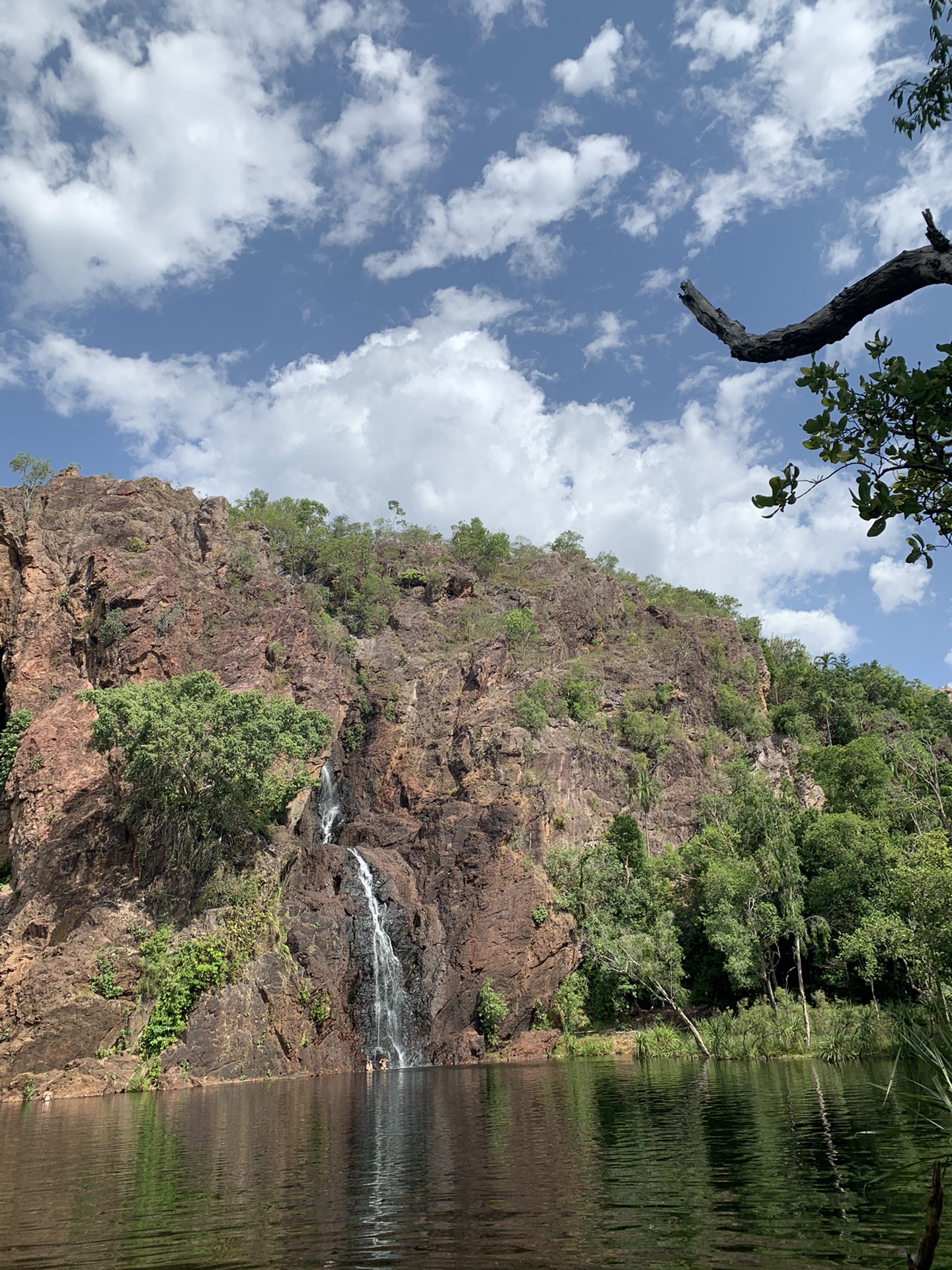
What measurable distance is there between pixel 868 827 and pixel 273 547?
2399 inches

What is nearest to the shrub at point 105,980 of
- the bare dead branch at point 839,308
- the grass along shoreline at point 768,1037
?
the grass along shoreline at point 768,1037

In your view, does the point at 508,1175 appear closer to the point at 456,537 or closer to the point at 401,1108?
the point at 401,1108

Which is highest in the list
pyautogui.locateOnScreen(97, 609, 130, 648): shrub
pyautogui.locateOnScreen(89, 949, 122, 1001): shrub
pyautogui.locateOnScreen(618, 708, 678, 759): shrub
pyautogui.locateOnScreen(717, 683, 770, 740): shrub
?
pyautogui.locateOnScreen(97, 609, 130, 648): shrub

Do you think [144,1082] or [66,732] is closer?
[144,1082]

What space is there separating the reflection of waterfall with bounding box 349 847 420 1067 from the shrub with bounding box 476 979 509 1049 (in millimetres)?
3995

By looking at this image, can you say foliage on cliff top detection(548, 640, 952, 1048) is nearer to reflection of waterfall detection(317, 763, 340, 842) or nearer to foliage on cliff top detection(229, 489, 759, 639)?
reflection of waterfall detection(317, 763, 340, 842)

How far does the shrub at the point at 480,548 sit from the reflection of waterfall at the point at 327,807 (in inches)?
1581

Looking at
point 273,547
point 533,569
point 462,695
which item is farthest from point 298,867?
point 533,569

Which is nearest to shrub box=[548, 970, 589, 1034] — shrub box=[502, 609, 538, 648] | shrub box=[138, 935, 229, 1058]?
shrub box=[138, 935, 229, 1058]

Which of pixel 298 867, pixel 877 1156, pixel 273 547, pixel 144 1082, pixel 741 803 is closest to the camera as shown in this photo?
pixel 877 1156

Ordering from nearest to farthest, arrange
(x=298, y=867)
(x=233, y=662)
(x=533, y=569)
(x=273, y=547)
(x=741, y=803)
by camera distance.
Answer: (x=741, y=803)
(x=298, y=867)
(x=233, y=662)
(x=273, y=547)
(x=533, y=569)

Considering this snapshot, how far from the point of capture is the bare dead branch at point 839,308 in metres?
5.01

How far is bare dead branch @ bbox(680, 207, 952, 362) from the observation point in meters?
5.01

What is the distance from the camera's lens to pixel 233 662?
186 feet
